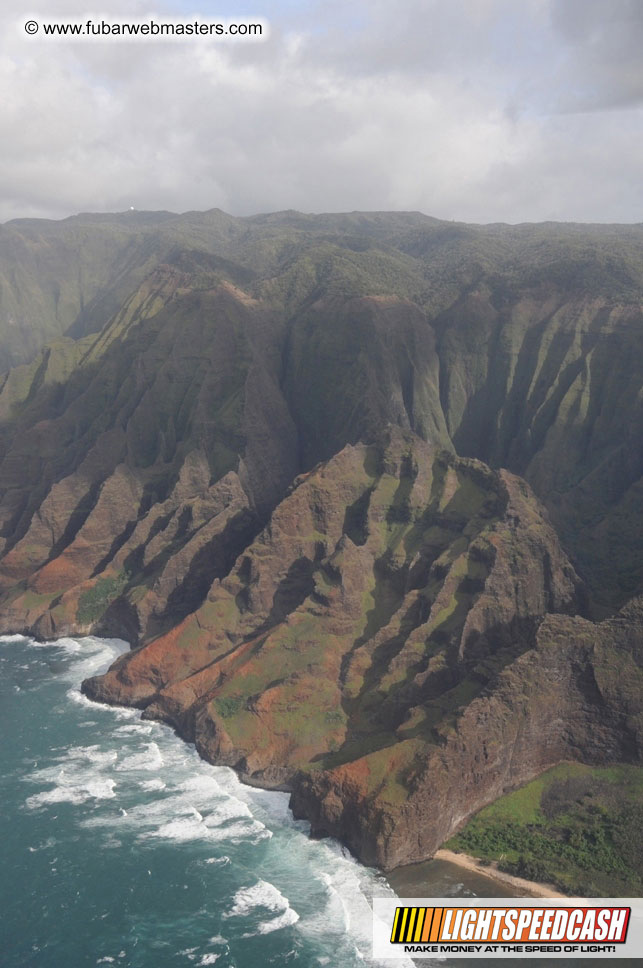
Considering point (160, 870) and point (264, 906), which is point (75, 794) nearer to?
point (160, 870)

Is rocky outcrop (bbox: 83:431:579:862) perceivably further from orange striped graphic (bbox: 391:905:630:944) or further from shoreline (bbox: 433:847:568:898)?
orange striped graphic (bbox: 391:905:630:944)

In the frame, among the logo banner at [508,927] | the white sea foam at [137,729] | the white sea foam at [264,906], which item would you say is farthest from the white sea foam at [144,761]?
the logo banner at [508,927]

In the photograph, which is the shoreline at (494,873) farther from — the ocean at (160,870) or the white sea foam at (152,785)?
the white sea foam at (152,785)

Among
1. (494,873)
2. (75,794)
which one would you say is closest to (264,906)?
(494,873)

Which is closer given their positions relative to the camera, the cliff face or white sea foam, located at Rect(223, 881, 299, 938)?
white sea foam, located at Rect(223, 881, 299, 938)

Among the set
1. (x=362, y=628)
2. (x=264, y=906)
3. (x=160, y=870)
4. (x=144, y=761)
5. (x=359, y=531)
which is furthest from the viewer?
(x=359, y=531)

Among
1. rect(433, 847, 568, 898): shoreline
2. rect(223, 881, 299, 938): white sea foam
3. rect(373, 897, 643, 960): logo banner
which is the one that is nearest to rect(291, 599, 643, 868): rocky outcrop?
rect(433, 847, 568, 898): shoreline

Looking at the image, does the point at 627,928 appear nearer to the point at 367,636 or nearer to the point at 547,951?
the point at 547,951
